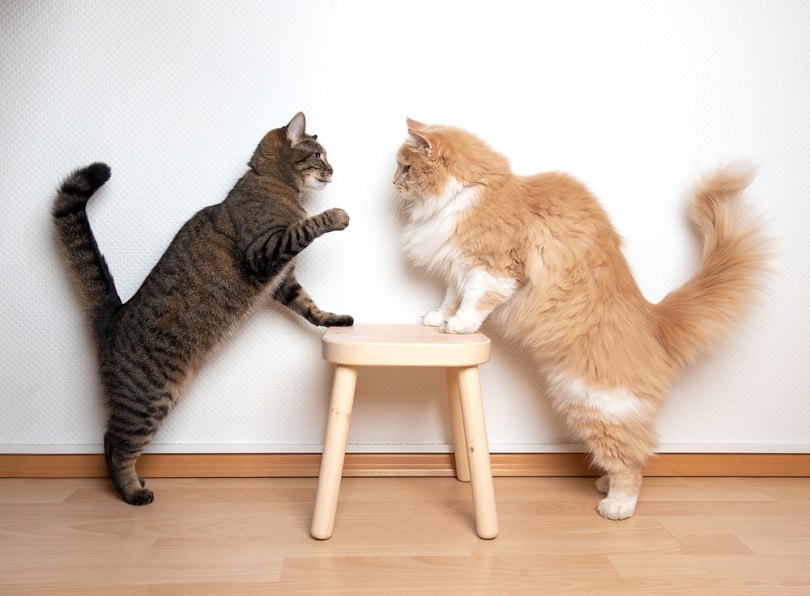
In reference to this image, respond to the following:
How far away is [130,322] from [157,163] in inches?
19.4

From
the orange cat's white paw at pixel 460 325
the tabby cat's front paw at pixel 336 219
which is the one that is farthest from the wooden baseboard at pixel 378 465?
the tabby cat's front paw at pixel 336 219

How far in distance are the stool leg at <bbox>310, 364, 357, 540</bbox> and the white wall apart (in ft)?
1.39

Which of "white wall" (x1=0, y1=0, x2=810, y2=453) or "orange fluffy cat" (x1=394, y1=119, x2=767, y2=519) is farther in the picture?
"white wall" (x1=0, y1=0, x2=810, y2=453)

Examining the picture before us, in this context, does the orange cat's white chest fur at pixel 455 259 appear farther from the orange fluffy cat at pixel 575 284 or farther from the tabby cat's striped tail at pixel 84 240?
the tabby cat's striped tail at pixel 84 240

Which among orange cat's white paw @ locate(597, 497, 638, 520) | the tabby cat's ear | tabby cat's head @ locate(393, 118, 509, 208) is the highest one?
the tabby cat's ear

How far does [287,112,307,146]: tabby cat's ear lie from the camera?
1.51m

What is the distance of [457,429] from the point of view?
166cm

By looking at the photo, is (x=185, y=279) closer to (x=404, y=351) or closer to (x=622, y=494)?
(x=404, y=351)

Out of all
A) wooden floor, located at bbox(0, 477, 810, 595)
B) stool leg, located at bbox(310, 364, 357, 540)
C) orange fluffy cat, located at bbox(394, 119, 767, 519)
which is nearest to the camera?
wooden floor, located at bbox(0, 477, 810, 595)

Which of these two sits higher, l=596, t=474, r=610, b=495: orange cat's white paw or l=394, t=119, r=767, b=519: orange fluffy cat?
l=394, t=119, r=767, b=519: orange fluffy cat

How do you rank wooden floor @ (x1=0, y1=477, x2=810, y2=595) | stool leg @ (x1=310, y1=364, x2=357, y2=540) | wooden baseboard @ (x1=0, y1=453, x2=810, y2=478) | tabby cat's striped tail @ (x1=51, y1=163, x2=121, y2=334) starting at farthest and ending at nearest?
wooden baseboard @ (x1=0, y1=453, x2=810, y2=478), tabby cat's striped tail @ (x1=51, y1=163, x2=121, y2=334), stool leg @ (x1=310, y1=364, x2=357, y2=540), wooden floor @ (x1=0, y1=477, x2=810, y2=595)

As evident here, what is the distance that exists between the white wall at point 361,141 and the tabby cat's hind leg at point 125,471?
171 mm

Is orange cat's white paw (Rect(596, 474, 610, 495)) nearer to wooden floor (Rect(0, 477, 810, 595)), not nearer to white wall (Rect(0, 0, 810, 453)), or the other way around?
wooden floor (Rect(0, 477, 810, 595))

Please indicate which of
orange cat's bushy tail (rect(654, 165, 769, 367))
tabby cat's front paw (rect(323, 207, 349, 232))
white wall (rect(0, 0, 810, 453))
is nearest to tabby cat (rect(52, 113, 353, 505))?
tabby cat's front paw (rect(323, 207, 349, 232))
